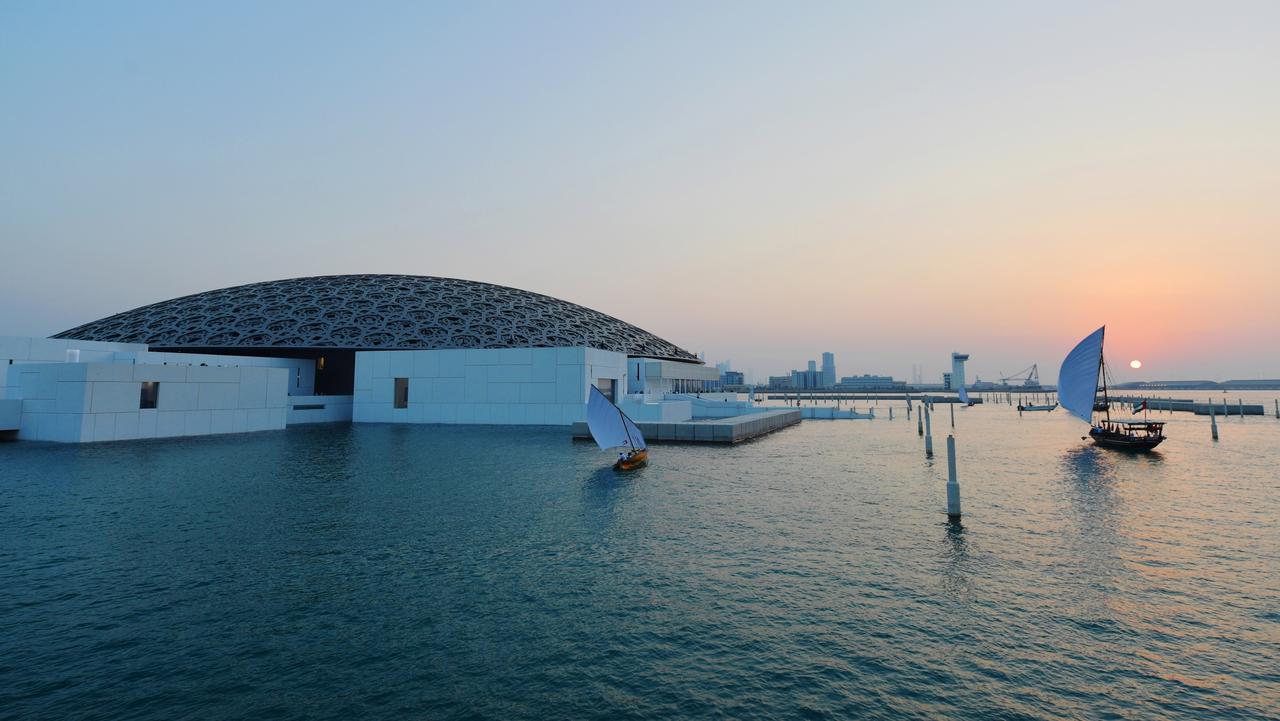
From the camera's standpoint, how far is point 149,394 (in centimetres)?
4591

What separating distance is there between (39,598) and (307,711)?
29.5 ft

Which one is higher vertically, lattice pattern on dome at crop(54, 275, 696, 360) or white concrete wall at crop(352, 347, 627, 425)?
lattice pattern on dome at crop(54, 275, 696, 360)

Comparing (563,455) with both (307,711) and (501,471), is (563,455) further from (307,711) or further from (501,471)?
(307,711)

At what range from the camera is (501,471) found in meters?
30.2

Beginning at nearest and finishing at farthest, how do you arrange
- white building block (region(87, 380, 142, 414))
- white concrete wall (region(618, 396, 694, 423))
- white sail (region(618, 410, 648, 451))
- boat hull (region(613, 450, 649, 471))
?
boat hull (region(613, 450, 649, 471)) < white sail (region(618, 410, 648, 451)) < white building block (region(87, 380, 142, 414)) < white concrete wall (region(618, 396, 694, 423))

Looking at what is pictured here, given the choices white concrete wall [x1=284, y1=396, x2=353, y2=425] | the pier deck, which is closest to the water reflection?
the pier deck

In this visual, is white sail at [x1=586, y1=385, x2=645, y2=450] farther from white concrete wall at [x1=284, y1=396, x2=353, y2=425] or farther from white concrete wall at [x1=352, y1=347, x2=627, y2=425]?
white concrete wall at [x1=284, y1=396, x2=353, y2=425]

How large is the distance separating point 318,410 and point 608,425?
4825 cm

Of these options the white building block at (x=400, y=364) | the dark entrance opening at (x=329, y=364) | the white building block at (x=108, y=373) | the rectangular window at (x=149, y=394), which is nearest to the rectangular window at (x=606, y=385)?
the white building block at (x=400, y=364)

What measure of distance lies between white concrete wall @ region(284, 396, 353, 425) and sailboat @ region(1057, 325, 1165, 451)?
75561 mm

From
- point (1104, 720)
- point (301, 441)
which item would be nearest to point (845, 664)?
Result: point (1104, 720)

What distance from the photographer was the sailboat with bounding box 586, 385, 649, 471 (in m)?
32.4

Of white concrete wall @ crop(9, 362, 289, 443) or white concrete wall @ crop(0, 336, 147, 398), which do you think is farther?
white concrete wall @ crop(0, 336, 147, 398)

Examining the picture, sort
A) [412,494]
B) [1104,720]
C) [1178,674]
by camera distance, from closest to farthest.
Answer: [1104,720] < [1178,674] < [412,494]
